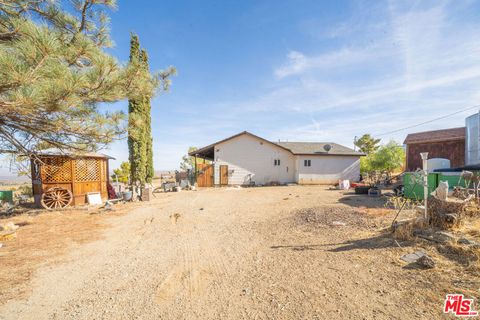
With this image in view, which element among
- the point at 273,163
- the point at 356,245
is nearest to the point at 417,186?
the point at 356,245

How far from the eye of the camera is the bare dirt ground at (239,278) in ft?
9.17

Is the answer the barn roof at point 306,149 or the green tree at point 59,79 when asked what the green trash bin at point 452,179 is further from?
the barn roof at point 306,149

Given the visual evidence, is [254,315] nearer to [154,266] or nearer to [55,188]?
[154,266]

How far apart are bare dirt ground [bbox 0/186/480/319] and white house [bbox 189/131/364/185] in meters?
15.1

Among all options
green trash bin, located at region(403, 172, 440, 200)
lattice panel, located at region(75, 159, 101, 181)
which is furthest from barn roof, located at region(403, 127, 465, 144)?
lattice panel, located at region(75, 159, 101, 181)

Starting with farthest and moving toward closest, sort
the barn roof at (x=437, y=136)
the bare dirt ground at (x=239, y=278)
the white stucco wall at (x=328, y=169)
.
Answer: the barn roof at (x=437, y=136) < the white stucco wall at (x=328, y=169) < the bare dirt ground at (x=239, y=278)

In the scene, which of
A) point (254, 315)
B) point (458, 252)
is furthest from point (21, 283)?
point (458, 252)

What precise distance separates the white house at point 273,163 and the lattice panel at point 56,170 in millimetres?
11342

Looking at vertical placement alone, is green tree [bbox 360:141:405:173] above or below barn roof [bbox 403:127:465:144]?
below

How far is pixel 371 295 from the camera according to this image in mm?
2979

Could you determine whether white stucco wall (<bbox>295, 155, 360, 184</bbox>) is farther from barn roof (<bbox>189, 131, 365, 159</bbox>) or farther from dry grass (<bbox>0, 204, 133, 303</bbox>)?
dry grass (<bbox>0, 204, 133, 303</bbox>)

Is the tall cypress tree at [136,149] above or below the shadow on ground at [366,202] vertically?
above

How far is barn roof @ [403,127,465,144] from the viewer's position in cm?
2266

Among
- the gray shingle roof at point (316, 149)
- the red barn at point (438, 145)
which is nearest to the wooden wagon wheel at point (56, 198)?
the gray shingle roof at point (316, 149)
